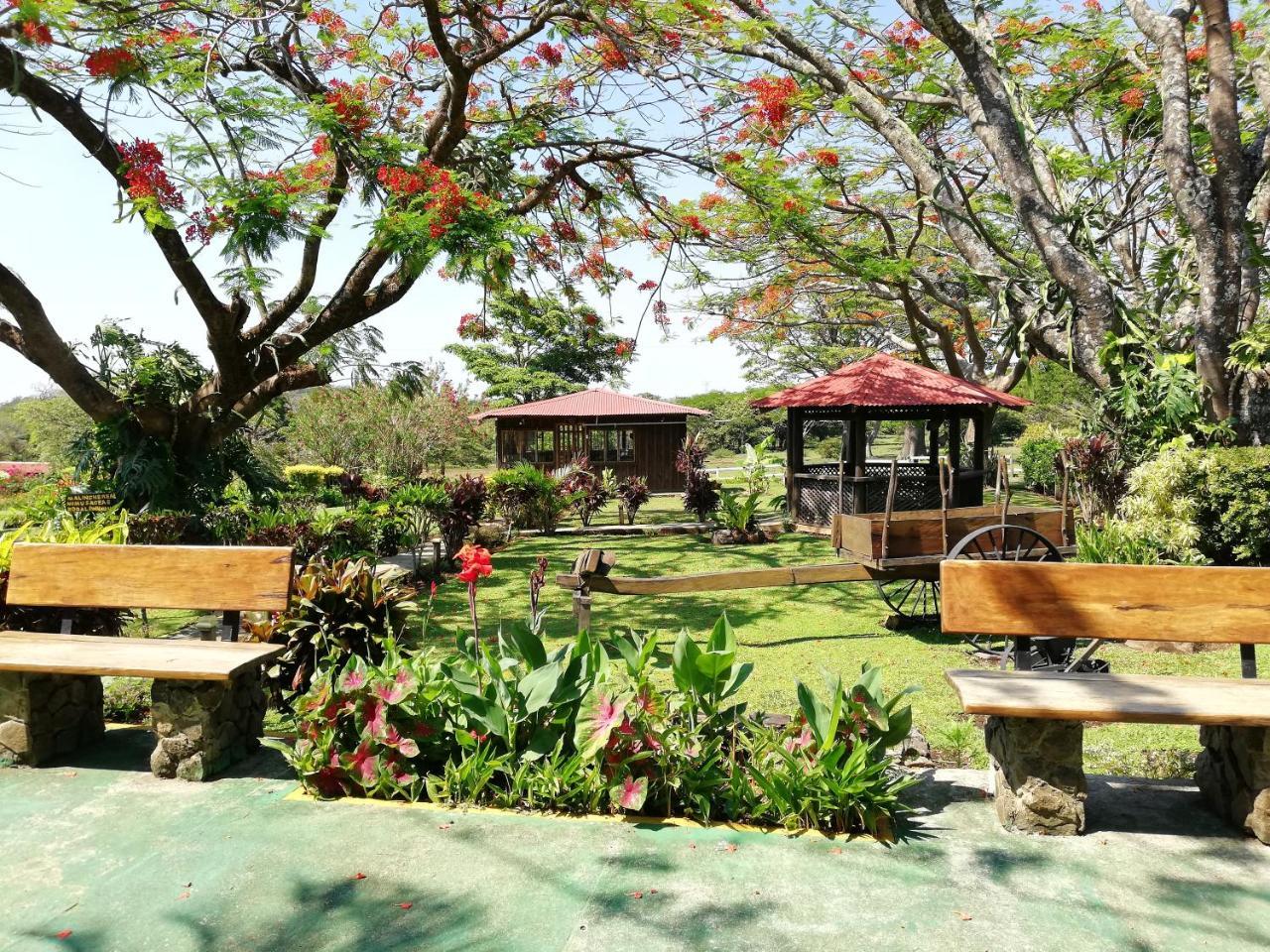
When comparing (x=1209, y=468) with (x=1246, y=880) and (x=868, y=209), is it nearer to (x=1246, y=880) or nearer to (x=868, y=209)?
(x=1246, y=880)

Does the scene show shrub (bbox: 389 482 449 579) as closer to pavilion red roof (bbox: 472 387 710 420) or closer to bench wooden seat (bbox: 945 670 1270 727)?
bench wooden seat (bbox: 945 670 1270 727)

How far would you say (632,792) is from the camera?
2.88m

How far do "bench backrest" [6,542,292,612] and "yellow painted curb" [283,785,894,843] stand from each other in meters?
0.96

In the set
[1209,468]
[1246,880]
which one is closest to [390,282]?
[1246,880]

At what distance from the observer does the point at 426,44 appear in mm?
8500

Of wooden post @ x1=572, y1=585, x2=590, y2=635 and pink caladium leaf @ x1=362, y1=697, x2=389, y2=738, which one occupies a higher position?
wooden post @ x1=572, y1=585, x2=590, y2=635

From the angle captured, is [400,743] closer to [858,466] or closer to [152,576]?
[152,576]

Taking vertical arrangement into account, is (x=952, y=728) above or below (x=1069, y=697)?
below

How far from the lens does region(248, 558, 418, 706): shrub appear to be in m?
4.11

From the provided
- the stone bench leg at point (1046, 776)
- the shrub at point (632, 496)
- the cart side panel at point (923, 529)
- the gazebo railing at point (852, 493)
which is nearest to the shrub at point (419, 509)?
the shrub at point (632, 496)

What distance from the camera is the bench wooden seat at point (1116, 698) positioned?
2639 mm

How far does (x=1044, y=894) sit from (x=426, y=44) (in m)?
9.18

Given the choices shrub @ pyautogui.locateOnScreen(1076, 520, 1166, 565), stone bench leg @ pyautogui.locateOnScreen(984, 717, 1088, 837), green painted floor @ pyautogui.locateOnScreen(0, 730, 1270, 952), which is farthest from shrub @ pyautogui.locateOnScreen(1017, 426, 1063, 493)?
green painted floor @ pyautogui.locateOnScreen(0, 730, 1270, 952)

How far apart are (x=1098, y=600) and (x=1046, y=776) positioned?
78cm
